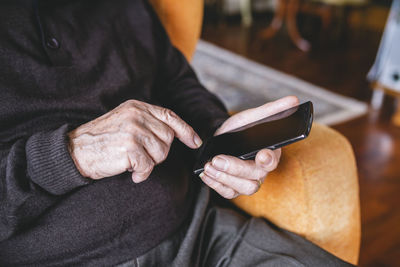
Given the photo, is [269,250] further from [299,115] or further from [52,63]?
[52,63]

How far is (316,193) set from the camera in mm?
606

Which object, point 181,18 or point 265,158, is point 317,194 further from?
point 181,18

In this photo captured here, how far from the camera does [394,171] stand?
1.53 metres

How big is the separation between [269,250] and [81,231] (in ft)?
0.92

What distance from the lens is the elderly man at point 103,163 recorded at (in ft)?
1.52

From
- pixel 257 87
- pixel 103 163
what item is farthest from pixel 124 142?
pixel 257 87

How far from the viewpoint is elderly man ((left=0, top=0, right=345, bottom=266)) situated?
1.52 feet

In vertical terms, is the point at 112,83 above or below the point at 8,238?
above

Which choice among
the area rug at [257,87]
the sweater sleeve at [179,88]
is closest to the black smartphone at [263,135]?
the sweater sleeve at [179,88]

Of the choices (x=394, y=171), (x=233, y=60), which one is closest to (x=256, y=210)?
(x=394, y=171)

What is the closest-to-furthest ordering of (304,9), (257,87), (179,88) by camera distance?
(179,88)
(257,87)
(304,9)

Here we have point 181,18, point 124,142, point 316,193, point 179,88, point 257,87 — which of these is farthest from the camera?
point 257,87

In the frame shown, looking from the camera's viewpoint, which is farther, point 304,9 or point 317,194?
point 304,9

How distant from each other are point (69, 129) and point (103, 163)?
7 centimetres
